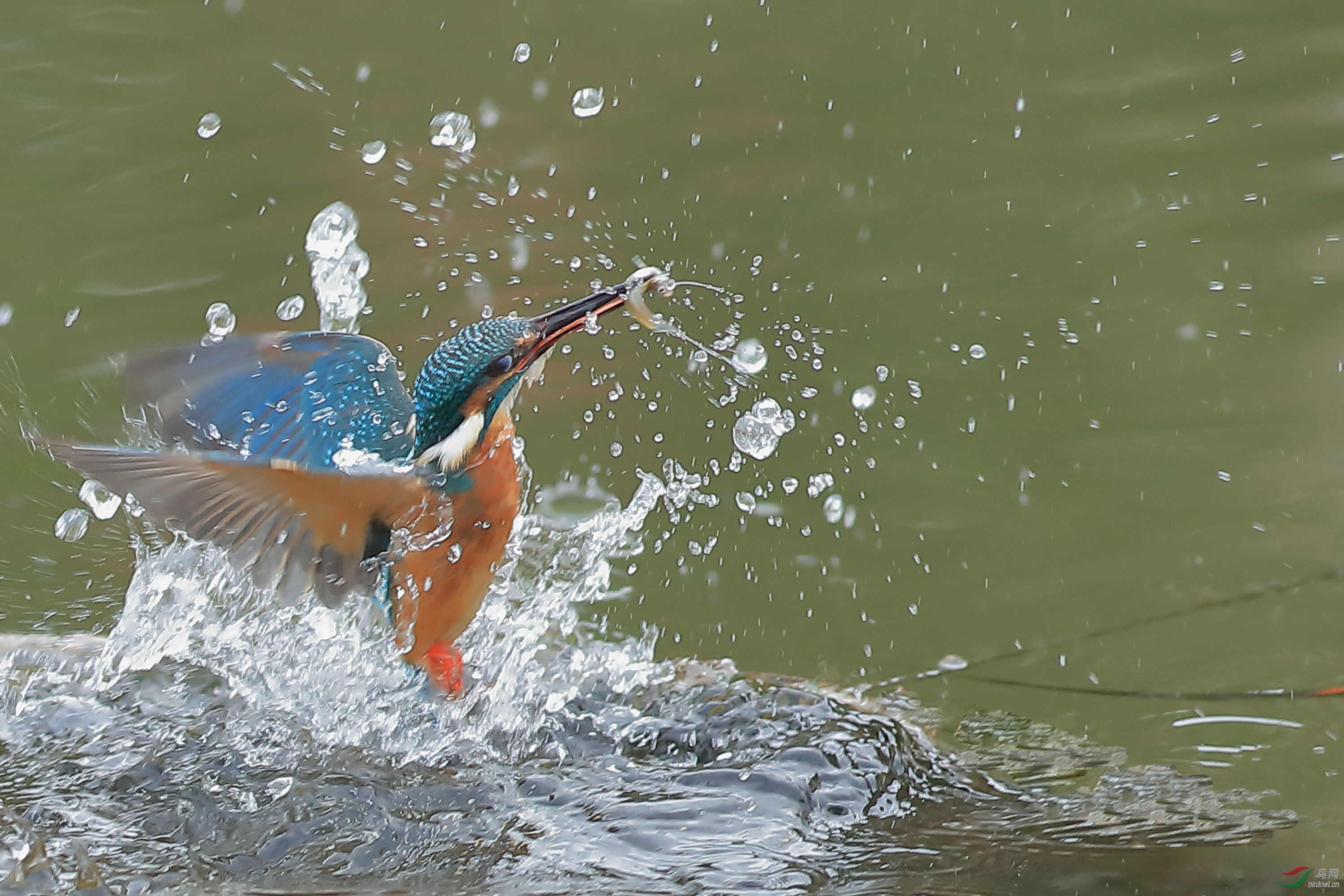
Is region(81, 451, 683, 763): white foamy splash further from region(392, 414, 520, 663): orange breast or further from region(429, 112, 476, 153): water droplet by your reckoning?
region(429, 112, 476, 153): water droplet

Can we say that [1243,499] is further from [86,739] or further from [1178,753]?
[86,739]

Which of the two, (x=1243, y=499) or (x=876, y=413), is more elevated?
(x=876, y=413)

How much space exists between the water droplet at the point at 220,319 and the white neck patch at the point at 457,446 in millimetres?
723

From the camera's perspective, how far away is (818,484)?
366 cm

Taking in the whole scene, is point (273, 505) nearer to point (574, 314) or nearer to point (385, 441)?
point (385, 441)

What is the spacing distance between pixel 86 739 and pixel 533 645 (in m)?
0.76

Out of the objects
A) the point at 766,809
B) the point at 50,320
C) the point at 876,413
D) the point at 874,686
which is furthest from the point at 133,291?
the point at 766,809

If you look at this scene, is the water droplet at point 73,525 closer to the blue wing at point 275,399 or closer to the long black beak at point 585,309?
the blue wing at point 275,399

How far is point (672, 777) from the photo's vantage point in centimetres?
218

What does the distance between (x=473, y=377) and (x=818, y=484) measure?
1406 millimetres

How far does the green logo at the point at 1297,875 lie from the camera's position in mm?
1931

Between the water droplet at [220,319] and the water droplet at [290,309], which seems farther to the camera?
the water droplet at [220,319]

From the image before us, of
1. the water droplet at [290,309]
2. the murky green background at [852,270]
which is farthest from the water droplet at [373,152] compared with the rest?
the water droplet at [290,309]

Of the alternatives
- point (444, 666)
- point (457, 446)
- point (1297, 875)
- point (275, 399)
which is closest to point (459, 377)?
point (457, 446)
